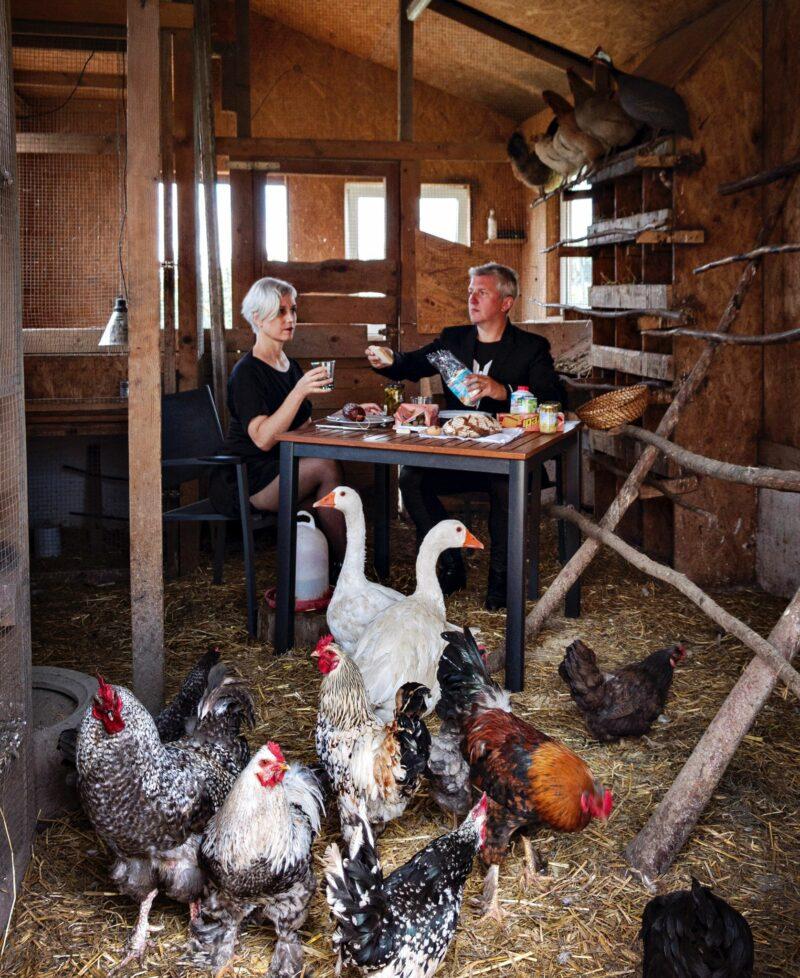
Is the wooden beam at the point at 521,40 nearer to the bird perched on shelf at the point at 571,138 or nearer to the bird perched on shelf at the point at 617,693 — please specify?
the bird perched on shelf at the point at 571,138

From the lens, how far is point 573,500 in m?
4.72

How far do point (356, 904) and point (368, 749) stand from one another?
0.67 metres

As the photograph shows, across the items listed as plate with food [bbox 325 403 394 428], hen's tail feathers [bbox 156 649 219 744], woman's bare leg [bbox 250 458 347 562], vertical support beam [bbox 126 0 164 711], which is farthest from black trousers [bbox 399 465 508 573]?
hen's tail feathers [bbox 156 649 219 744]

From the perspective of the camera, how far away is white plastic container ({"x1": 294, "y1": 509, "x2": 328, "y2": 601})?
4.50 meters

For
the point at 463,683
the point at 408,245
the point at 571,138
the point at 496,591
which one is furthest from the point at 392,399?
the point at 571,138

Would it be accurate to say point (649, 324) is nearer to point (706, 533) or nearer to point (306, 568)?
point (706, 533)

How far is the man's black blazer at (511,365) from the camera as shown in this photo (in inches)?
199

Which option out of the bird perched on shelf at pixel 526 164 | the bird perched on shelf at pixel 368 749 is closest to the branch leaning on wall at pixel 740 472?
the bird perched on shelf at pixel 368 749

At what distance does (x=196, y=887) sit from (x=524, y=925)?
33.6 inches

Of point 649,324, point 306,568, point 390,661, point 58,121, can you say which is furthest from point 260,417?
point 58,121

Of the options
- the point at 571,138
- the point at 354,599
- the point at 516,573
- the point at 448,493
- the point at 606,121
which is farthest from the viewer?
the point at 571,138

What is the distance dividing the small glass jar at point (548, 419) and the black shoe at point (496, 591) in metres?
0.93

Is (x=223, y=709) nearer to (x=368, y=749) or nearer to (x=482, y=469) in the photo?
(x=368, y=749)

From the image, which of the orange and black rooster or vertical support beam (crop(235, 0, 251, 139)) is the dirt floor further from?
vertical support beam (crop(235, 0, 251, 139))
